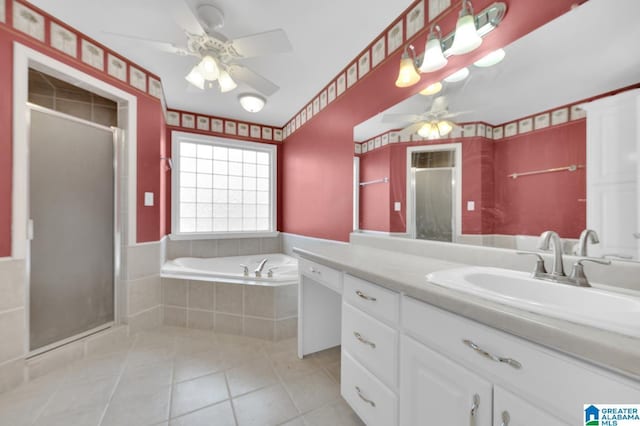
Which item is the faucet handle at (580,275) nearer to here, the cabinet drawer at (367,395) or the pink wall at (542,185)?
the pink wall at (542,185)

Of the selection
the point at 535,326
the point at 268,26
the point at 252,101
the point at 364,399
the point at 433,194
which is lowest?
the point at 364,399

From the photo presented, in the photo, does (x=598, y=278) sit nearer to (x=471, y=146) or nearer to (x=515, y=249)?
(x=515, y=249)

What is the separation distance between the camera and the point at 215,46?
1775 millimetres

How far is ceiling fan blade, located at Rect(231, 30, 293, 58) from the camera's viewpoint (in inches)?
59.2

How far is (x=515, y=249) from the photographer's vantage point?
3.84 ft

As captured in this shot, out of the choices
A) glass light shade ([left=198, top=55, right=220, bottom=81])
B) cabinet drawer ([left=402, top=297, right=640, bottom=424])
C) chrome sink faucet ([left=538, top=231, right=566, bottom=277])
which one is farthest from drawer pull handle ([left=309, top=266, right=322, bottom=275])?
glass light shade ([left=198, top=55, right=220, bottom=81])

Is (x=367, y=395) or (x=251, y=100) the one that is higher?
(x=251, y=100)

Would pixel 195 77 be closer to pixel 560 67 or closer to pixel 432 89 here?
pixel 432 89

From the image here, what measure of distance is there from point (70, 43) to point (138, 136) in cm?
75

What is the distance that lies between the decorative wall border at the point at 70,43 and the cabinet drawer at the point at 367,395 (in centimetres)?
280

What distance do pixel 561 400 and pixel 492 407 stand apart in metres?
0.18

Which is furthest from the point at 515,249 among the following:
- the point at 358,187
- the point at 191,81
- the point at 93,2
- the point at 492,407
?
the point at 93,2

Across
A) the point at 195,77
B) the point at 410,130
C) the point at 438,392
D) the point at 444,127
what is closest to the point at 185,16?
the point at 195,77

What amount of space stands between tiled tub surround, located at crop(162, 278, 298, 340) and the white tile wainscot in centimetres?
90
